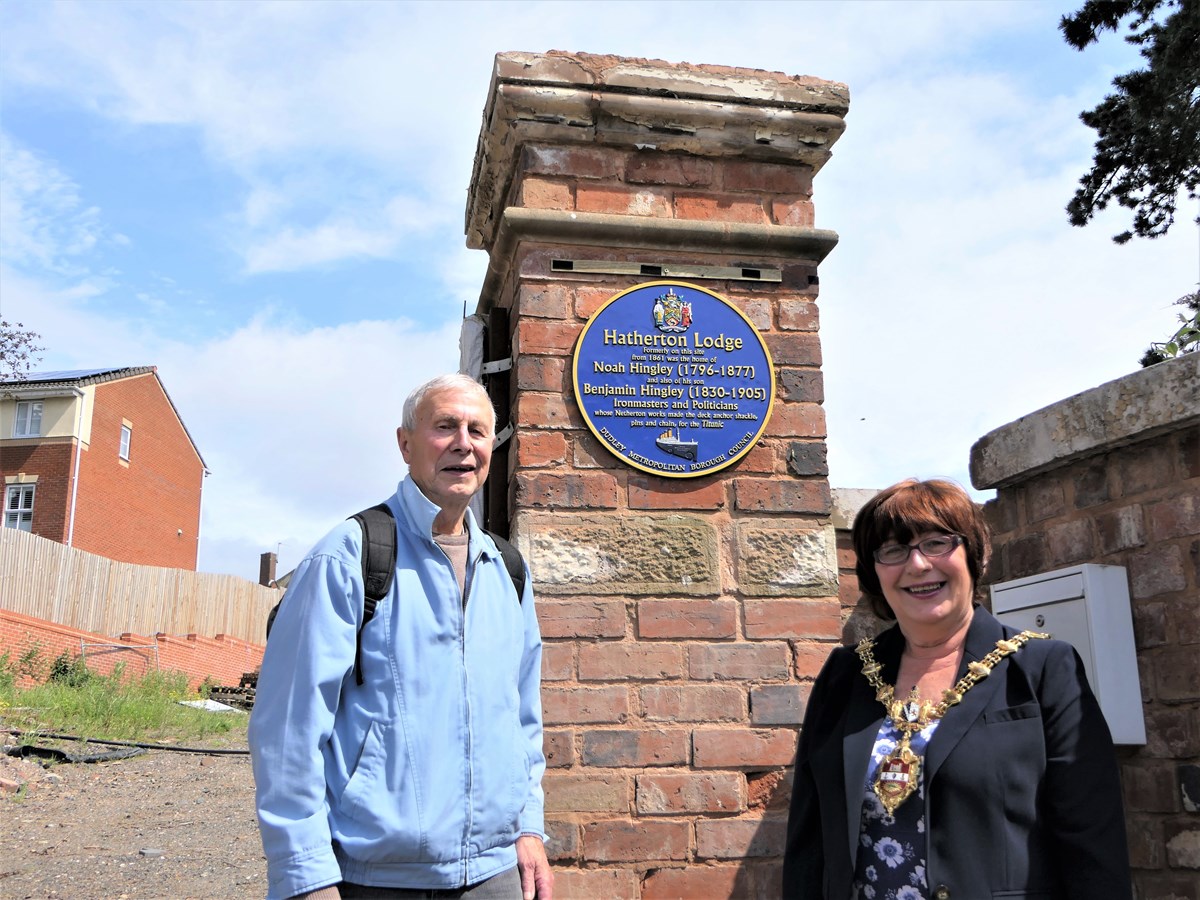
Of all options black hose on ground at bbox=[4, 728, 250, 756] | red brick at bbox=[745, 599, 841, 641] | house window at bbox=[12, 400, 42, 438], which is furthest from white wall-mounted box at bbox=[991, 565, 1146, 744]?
house window at bbox=[12, 400, 42, 438]

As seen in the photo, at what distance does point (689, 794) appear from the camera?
11.5ft

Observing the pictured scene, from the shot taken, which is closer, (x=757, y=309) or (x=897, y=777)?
(x=897, y=777)

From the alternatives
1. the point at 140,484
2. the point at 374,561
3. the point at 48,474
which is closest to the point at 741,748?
the point at 374,561

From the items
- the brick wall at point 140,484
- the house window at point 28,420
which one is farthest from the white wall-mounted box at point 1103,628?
the house window at point 28,420

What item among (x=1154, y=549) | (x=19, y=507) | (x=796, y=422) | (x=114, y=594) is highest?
(x=19, y=507)

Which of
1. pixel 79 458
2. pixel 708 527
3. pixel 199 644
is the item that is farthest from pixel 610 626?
pixel 79 458

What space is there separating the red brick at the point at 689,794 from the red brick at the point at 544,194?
200 cm

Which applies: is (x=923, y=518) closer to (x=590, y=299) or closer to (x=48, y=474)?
(x=590, y=299)

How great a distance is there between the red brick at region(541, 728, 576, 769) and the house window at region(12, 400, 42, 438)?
93.9ft

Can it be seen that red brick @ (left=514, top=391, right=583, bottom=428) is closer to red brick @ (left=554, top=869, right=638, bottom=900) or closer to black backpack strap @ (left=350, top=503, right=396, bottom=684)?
black backpack strap @ (left=350, top=503, right=396, bottom=684)

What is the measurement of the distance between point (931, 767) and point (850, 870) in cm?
26

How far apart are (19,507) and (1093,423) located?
29.9 metres

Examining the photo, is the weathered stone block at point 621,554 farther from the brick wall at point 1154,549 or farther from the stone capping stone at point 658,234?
the brick wall at point 1154,549

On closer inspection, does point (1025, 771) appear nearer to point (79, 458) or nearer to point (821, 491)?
point (821, 491)
